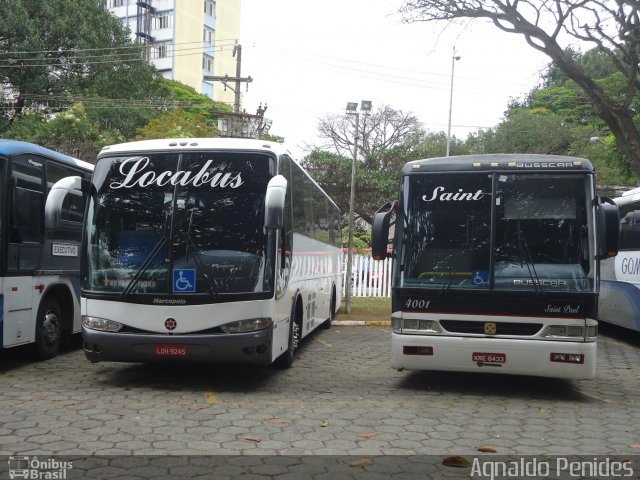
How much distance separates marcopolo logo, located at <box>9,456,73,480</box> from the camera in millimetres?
4680

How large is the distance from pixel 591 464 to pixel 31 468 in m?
4.41

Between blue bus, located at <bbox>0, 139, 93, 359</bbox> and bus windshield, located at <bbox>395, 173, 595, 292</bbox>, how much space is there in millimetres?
4594

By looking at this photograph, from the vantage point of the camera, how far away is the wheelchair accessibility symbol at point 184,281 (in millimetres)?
7617

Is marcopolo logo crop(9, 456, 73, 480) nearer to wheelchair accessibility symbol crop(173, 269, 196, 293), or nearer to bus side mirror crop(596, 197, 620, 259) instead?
wheelchair accessibility symbol crop(173, 269, 196, 293)

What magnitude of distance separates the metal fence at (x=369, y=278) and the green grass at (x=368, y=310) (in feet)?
0.78

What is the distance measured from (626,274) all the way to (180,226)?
9.48 m

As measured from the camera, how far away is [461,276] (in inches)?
309

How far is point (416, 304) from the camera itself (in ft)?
25.8

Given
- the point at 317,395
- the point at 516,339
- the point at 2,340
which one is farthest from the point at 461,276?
the point at 2,340

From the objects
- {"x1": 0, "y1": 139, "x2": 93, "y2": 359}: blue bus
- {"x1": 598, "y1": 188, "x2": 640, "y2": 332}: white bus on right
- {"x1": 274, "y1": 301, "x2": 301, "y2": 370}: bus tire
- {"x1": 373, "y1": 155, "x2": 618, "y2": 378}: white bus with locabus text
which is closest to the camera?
{"x1": 373, "y1": 155, "x2": 618, "y2": 378}: white bus with locabus text

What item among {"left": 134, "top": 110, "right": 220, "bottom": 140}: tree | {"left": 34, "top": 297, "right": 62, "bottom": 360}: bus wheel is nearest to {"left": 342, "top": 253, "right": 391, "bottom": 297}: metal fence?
{"left": 134, "top": 110, "right": 220, "bottom": 140}: tree

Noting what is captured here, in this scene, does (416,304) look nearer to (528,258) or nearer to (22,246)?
(528,258)

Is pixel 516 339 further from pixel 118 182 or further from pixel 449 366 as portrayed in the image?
pixel 118 182

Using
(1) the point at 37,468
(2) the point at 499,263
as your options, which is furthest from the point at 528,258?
(1) the point at 37,468
